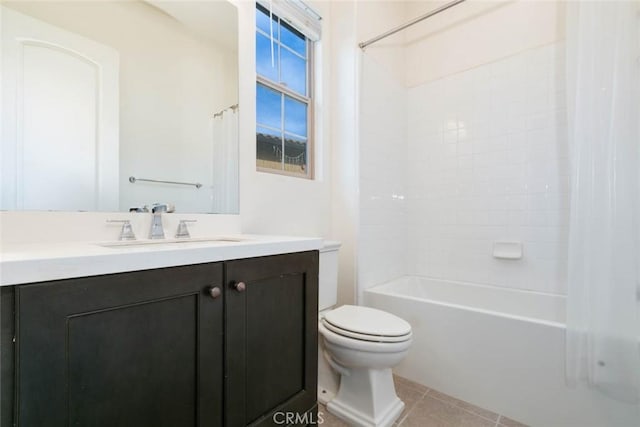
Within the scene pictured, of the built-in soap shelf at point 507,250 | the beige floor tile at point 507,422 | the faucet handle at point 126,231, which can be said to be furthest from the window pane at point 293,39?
the beige floor tile at point 507,422

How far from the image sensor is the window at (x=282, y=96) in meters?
1.74

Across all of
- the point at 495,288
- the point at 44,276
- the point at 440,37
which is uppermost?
the point at 440,37

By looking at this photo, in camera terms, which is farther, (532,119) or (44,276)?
(532,119)

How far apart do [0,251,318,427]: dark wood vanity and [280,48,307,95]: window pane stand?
1303 mm

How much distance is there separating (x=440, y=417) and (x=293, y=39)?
2.31 meters

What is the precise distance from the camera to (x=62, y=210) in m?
0.98

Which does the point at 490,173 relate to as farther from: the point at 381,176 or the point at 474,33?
the point at 474,33

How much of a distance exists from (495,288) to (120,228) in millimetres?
2247

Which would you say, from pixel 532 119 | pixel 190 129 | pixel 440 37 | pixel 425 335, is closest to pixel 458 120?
pixel 532 119

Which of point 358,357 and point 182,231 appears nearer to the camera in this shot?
point 182,231

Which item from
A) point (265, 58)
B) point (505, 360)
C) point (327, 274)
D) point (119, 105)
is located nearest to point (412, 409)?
point (505, 360)

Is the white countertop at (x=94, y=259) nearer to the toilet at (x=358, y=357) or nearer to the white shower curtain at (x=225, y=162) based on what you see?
the white shower curtain at (x=225, y=162)

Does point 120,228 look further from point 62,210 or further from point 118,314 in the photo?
point 118,314

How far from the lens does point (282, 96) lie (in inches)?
74.1
